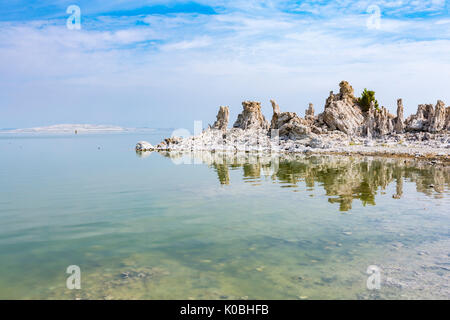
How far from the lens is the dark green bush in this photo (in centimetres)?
8138

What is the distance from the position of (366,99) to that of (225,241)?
76.2 m

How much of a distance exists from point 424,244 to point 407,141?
5376 centimetres

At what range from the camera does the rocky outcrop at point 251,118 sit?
86062 mm

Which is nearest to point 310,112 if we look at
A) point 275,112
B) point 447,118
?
point 275,112

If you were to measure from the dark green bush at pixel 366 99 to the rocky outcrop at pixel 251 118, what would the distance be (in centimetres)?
2136

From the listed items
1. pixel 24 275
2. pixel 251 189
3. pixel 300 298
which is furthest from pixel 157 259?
pixel 251 189

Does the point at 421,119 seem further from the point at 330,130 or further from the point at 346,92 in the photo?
the point at 346,92

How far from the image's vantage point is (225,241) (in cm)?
1445

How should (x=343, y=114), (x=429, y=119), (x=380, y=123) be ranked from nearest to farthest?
(x=429, y=119), (x=380, y=123), (x=343, y=114)
